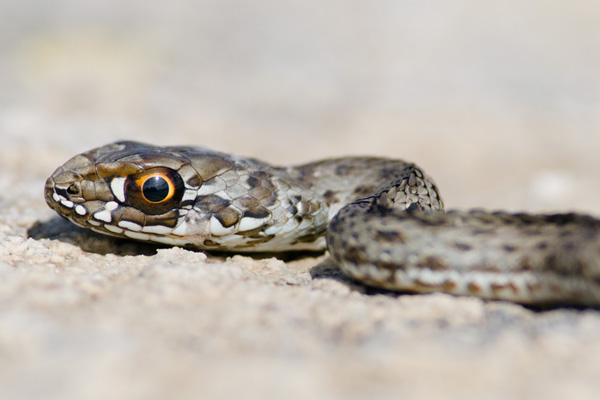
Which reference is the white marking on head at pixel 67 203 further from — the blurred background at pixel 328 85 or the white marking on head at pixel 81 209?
the blurred background at pixel 328 85

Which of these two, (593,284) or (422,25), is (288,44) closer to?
(422,25)

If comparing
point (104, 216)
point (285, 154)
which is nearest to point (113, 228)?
point (104, 216)

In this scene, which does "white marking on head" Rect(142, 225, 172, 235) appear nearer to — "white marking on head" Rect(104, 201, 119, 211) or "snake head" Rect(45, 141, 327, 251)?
"snake head" Rect(45, 141, 327, 251)

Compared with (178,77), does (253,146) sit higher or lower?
lower

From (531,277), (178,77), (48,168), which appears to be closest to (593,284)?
(531,277)

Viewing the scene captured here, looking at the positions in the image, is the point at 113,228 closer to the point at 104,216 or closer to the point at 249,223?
the point at 104,216

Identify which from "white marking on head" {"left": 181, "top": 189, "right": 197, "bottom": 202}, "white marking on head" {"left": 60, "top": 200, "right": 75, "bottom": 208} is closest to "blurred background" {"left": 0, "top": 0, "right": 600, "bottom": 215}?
"white marking on head" {"left": 60, "top": 200, "right": 75, "bottom": 208}

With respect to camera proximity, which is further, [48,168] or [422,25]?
[422,25]
